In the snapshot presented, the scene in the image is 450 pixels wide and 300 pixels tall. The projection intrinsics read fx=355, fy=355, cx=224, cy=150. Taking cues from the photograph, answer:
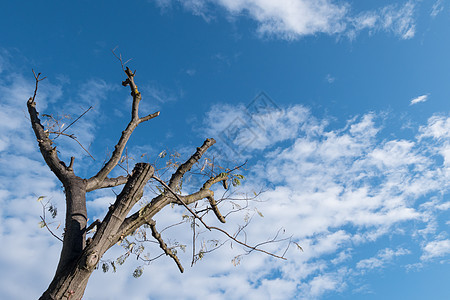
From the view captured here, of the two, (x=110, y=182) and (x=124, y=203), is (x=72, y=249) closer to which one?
(x=124, y=203)

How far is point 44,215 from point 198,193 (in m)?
1.70

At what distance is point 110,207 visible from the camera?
11.1 feet

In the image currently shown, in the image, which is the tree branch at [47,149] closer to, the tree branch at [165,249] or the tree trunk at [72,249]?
the tree trunk at [72,249]

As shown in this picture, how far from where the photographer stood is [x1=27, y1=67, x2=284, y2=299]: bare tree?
3018 millimetres

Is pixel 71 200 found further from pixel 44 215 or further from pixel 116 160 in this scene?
pixel 116 160

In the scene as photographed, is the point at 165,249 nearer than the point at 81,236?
No

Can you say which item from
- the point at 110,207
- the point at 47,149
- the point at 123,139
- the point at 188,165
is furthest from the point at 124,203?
the point at 47,149

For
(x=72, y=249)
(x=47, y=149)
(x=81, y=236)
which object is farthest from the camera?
(x=47, y=149)

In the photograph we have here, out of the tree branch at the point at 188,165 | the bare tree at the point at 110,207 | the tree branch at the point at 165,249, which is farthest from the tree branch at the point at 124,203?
the tree branch at the point at 165,249

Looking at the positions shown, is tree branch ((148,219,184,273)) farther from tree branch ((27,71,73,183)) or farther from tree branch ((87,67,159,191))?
tree branch ((27,71,73,183))

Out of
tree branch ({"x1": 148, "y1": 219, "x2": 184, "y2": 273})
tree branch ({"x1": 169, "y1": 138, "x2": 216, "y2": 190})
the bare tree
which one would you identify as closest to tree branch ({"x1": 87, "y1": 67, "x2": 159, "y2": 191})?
the bare tree

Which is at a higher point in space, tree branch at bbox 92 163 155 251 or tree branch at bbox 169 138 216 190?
tree branch at bbox 169 138 216 190

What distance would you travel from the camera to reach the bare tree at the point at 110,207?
3018 millimetres

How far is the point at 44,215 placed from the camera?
378 cm
